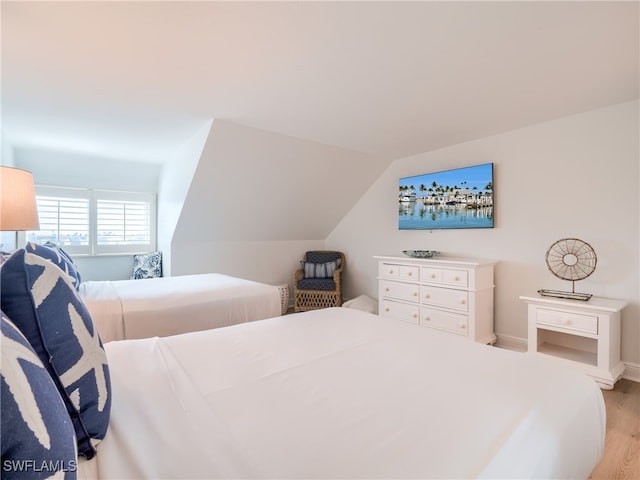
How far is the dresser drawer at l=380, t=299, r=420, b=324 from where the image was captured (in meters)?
3.45

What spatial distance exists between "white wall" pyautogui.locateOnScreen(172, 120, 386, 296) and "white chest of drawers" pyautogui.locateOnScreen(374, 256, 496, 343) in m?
1.43

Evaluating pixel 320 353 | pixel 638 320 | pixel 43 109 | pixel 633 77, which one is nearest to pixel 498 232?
pixel 638 320

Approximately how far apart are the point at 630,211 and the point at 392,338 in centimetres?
244

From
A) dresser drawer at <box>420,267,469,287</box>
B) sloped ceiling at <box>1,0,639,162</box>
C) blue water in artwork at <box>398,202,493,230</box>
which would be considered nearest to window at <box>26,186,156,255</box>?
sloped ceiling at <box>1,0,639,162</box>

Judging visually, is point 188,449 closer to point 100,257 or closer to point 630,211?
point 630,211

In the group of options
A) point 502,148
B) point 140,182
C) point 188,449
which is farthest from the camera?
point 140,182

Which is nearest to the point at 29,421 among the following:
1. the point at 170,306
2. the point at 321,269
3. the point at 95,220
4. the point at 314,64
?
the point at 170,306

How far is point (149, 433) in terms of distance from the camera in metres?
0.80

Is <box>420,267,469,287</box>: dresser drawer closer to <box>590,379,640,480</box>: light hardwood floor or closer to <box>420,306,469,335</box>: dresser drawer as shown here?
<box>420,306,469,335</box>: dresser drawer

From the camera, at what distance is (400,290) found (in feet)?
11.8

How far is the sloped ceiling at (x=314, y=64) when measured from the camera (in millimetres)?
1567

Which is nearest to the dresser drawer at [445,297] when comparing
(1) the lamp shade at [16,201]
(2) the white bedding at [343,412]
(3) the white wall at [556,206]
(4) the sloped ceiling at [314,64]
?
(3) the white wall at [556,206]

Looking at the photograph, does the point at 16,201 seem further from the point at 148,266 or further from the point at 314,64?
the point at 148,266

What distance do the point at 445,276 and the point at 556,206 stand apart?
45.3 inches
